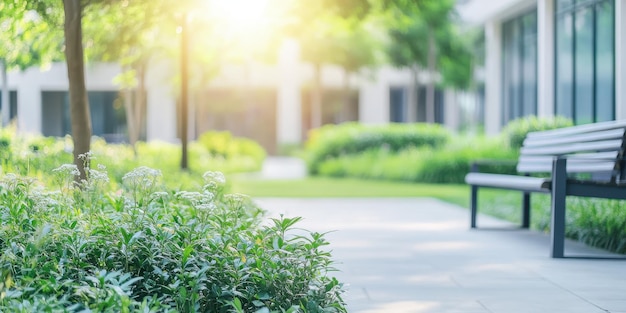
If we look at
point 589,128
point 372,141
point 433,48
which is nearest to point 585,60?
point 372,141

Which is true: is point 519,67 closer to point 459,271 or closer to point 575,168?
point 575,168

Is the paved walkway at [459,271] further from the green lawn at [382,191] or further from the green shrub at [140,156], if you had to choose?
the green lawn at [382,191]

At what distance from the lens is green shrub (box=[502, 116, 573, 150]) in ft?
62.5

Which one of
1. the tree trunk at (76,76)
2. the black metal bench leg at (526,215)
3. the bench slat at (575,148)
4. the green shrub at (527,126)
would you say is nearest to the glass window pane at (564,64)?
the green shrub at (527,126)

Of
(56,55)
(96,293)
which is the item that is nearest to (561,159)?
(96,293)

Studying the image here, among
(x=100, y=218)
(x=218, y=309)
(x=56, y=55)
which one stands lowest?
(x=218, y=309)

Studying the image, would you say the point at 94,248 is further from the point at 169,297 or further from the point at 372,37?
the point at 372,37

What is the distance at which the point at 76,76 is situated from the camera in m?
8.02

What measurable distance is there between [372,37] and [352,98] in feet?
43.4

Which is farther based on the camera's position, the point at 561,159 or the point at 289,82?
the point at 289,82

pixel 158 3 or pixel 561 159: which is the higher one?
pixel 158 3

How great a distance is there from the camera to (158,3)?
10312mm

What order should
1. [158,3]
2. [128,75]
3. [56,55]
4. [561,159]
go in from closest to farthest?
[561,159], [158,3], [56,55], [128,75]

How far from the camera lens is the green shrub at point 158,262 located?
15.3 ft
